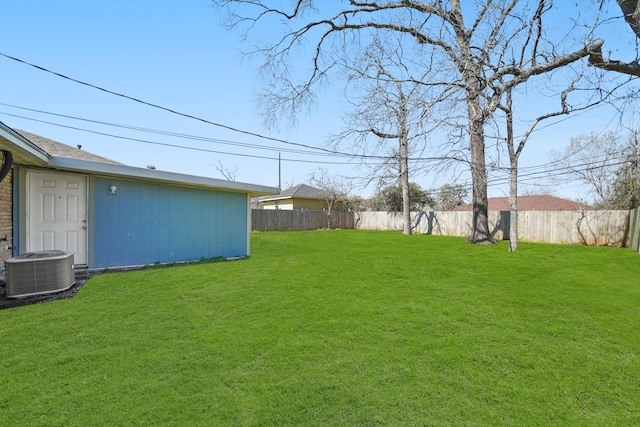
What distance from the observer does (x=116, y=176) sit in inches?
230

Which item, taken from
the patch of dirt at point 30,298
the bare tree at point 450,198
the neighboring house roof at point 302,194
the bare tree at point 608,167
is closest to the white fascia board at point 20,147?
the patch of dirt at point 30,298

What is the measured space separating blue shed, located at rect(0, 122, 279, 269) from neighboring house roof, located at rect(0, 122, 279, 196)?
1cm

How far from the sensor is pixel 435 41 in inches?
223

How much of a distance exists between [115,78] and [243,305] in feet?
25.9

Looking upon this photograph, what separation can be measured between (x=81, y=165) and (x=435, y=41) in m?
6.70

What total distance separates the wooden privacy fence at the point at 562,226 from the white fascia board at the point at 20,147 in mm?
13234

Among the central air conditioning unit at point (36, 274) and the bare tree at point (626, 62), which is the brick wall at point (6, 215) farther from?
the bare tree at point (626, 62)

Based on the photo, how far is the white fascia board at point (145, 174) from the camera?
5012 mm

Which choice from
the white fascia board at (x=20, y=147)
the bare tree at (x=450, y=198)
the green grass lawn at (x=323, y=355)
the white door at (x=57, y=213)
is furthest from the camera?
the bare tree at (x=450, y=198)

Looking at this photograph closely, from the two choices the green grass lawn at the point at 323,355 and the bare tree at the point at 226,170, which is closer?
the green grass lawn at the point at 323,355

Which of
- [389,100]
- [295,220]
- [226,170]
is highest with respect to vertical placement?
[226,170]

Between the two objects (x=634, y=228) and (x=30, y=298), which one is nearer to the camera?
(x=30, y=298)

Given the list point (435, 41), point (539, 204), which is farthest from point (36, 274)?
point (539, 204)

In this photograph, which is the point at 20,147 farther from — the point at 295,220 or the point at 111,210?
the point at 295,220
